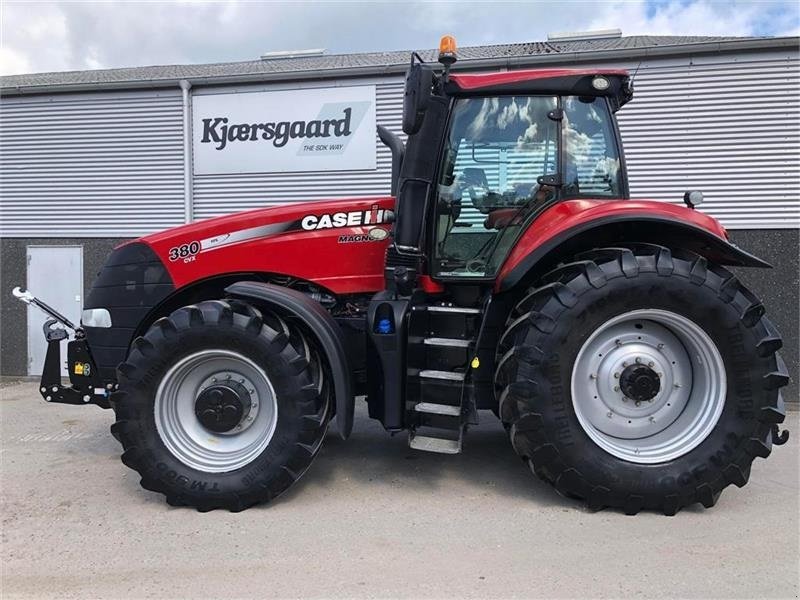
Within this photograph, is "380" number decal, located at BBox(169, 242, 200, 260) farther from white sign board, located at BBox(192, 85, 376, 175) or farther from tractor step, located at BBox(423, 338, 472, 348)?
white sign board, located at BBox(192, 85, 376, 175)

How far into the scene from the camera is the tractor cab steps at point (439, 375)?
3242 millimetres

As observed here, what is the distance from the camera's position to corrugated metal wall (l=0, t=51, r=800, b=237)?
6086 millimetres

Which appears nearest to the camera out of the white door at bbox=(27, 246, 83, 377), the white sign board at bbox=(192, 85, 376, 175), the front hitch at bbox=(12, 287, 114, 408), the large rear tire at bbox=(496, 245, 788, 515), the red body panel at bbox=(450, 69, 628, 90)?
the large rear tire at bbox=(496, 245, 788, 515)

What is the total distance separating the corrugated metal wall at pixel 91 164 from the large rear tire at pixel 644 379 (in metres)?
5.83

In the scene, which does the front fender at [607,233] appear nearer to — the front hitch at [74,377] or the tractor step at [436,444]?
the tractor step at [436,444]

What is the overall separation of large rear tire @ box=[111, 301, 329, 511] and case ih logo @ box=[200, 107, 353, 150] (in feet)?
13.7

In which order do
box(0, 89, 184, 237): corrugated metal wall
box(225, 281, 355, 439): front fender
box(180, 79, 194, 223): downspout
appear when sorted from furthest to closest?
box(0, 89, 184, 237): corrugated metal wall < box(180, 79, 194, 223): downspout < box(225, 281, 355, 439): front fender

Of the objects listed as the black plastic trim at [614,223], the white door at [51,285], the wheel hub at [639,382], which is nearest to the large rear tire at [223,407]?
the black plastic trim at [614,223]

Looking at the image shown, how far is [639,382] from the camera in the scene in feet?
10.3

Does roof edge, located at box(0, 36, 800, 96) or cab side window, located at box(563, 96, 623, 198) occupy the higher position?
A: roof edge, located at box(0, 36, 800, 96)

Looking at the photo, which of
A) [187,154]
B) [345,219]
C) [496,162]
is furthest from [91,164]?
[496,162]

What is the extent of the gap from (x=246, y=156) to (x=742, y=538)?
648cm

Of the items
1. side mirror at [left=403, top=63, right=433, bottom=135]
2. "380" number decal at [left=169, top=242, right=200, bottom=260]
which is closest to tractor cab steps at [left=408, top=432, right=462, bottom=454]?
side mirror at [left=403, top=63, right=433, bottom=135]

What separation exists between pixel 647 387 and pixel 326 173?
5.00 meters
